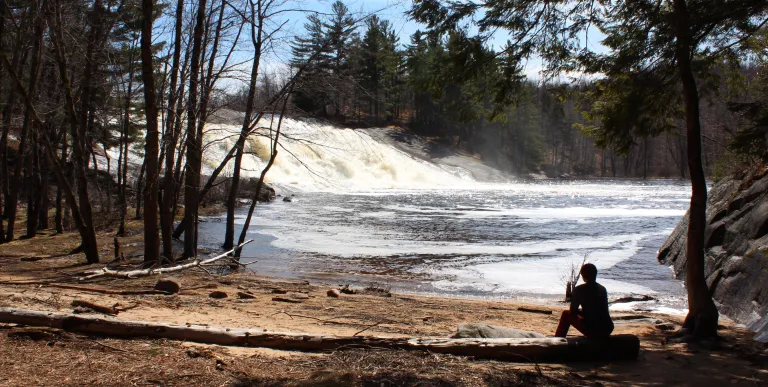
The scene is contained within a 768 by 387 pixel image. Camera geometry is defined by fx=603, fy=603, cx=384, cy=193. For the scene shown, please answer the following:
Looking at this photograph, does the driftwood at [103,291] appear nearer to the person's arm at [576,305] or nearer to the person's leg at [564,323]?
the person's leg at [564,323]

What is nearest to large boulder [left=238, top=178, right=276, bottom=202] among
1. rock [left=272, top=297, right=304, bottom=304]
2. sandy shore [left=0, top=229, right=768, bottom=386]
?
sandy shore [left=0, top=229, right=768, bottom=386]

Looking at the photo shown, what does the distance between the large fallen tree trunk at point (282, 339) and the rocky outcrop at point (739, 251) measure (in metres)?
3.18

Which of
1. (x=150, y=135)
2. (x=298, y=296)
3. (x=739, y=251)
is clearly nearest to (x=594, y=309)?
(x=298, y=296)

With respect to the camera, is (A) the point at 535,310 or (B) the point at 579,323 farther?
(A) the point at 535,310

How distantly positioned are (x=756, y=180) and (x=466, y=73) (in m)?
7.36

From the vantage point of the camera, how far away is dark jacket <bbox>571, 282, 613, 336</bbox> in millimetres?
5613

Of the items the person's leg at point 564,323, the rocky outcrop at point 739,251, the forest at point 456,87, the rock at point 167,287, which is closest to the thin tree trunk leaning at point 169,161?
the forest at point 456,87

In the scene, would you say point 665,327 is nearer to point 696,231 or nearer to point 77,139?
point 696,231

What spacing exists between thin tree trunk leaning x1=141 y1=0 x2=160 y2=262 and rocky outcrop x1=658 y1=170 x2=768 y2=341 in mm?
9104

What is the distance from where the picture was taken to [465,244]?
59.4 feet

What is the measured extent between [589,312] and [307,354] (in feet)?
8.70

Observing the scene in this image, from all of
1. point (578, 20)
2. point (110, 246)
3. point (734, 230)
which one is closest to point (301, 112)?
point (110, 246)

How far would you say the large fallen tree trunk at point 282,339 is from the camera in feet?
16.6

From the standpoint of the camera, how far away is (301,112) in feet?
46.9
